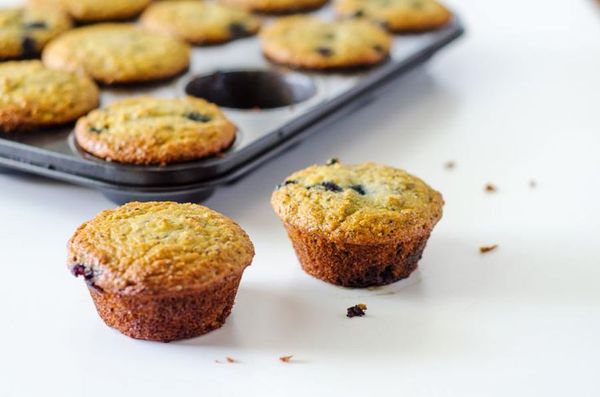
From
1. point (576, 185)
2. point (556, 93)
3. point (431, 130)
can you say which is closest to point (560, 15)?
point (556, 93)

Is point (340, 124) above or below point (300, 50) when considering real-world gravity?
below

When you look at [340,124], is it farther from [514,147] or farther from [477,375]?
[477,375]

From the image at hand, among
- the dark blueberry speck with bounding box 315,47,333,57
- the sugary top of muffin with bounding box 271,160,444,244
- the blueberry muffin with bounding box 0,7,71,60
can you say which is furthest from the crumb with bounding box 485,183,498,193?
the blueberry muffin with bounding box 0,7,71,60

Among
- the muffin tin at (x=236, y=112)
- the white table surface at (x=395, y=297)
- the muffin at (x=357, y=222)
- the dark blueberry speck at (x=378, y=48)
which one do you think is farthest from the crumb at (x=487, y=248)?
the dark blueberry speck at (x=378, y=48)

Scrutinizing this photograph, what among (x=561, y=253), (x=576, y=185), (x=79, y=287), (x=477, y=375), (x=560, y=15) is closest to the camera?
(x=477, y=375)

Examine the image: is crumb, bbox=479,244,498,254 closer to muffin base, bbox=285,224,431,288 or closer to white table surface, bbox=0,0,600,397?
white table surface, bbox=0,0,600,397

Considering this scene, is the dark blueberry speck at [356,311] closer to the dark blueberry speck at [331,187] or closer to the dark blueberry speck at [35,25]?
the dark blueberry speck at [331,187]
